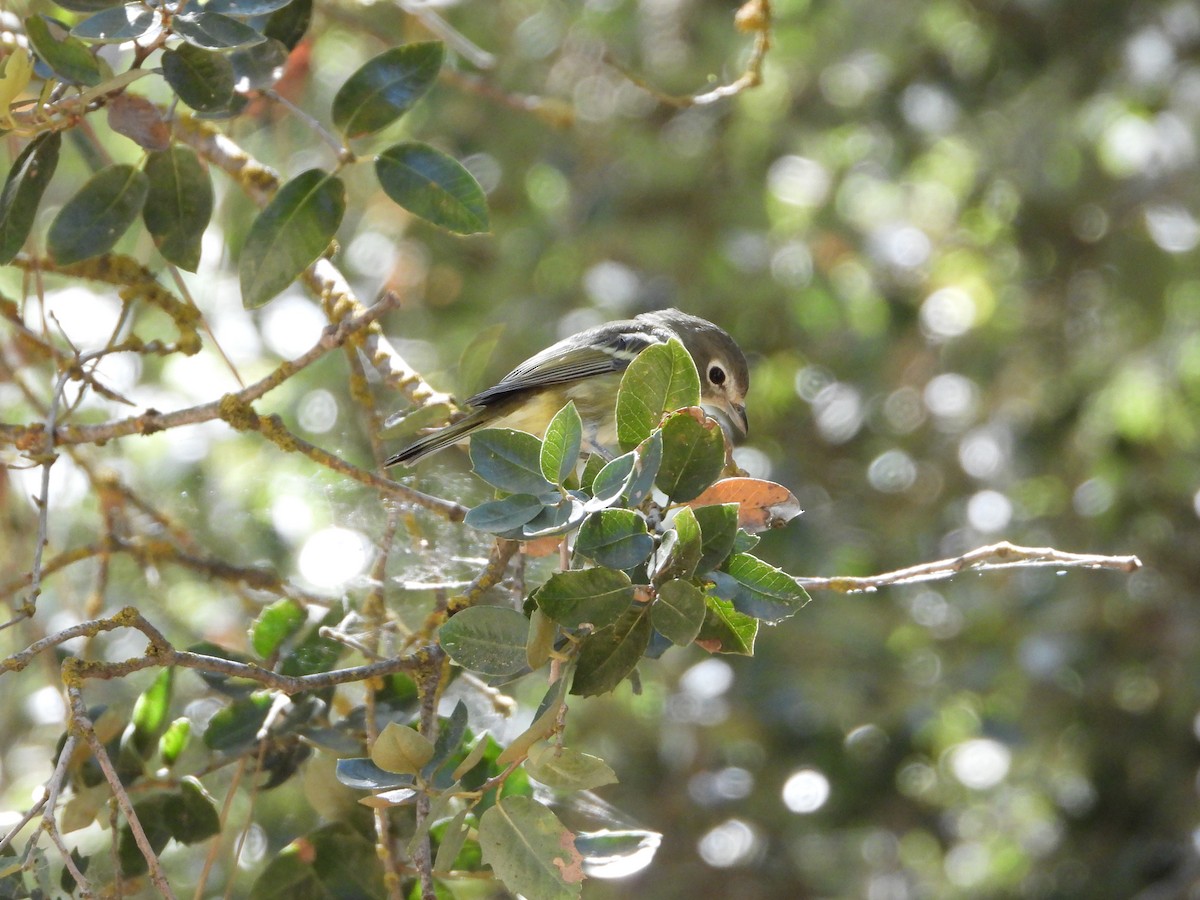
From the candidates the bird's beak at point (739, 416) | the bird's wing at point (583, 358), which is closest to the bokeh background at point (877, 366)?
the bird's beak at point (739, 416)

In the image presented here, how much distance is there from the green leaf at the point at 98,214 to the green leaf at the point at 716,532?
1435mm

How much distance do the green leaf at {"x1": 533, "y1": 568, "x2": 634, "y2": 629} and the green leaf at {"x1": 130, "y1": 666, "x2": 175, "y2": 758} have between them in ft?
3.52

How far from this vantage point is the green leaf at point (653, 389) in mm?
2102

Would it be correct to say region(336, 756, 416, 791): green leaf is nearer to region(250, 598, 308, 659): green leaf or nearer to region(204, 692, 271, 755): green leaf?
region(204, 692, 271, 755): green leaf

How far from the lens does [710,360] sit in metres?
4.30

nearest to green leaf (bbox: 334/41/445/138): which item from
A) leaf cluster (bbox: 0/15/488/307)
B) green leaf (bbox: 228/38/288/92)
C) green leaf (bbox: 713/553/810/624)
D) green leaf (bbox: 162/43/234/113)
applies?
leaf cluster (bbox: 0/15/488/307)

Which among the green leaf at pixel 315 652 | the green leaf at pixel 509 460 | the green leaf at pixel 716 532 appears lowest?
the green leaf at pixel 315 652

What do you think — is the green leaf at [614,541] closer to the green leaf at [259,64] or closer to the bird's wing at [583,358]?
the green leaf at [259,64]

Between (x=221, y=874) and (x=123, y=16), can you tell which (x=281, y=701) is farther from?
(x=221, y=874)

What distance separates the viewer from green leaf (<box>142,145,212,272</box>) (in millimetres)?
2723

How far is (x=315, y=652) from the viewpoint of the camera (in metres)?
2.76

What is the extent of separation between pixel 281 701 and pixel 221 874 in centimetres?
157

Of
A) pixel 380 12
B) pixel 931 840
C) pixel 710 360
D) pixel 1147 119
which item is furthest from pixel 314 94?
pixel 931 840

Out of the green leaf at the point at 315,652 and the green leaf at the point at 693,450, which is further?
the green leaf at the point at 315,652
